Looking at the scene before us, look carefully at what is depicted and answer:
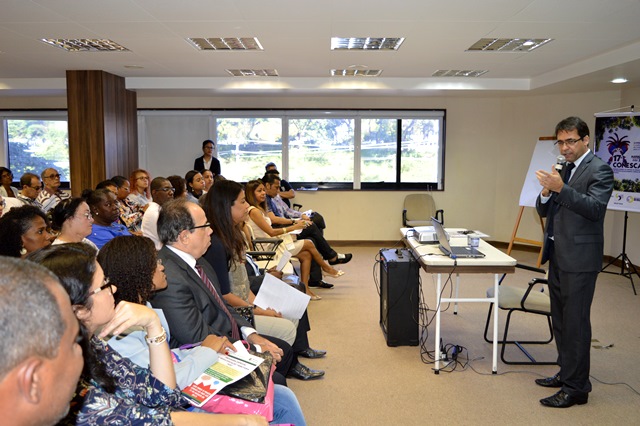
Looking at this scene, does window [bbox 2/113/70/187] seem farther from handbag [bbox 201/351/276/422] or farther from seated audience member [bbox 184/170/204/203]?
handbag [bbox 201/351/276/422]

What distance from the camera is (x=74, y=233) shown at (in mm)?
3295

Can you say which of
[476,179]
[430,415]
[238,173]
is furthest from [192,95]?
[430,415]

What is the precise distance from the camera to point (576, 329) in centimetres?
310

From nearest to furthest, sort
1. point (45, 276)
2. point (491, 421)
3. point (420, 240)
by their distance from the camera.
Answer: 1. point (45, 276)
2. point (491, 421)
3. point (420, 240)

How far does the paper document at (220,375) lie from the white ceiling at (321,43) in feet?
8.40

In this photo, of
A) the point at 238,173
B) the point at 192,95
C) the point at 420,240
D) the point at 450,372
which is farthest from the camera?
the point at 238,173

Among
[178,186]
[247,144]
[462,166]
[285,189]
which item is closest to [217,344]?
[178,186]

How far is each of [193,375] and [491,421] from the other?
1833 mm

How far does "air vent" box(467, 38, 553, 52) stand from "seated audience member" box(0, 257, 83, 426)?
4.78 m

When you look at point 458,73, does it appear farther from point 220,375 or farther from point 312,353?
point 220,375

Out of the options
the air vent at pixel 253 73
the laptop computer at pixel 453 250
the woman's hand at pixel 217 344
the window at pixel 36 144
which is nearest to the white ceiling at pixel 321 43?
the air vent at pixel 253 73

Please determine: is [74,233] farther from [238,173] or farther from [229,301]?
[238,173]

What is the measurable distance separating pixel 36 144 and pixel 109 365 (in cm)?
903

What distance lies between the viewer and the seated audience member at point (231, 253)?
3.04 metres
